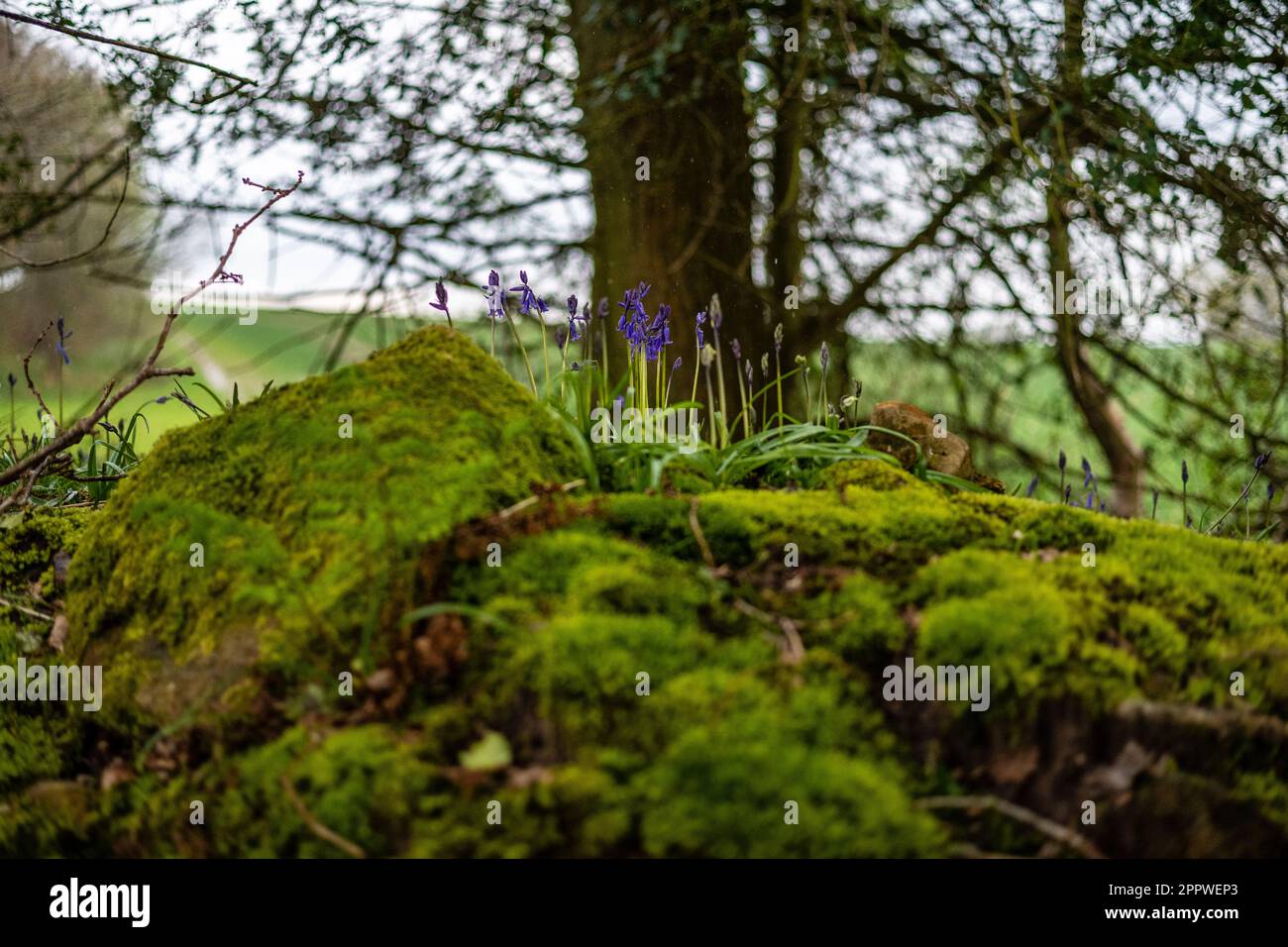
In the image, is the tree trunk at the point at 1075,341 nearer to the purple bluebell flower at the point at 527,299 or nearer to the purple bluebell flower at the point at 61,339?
the purple bluebell flower at the point at 527,299

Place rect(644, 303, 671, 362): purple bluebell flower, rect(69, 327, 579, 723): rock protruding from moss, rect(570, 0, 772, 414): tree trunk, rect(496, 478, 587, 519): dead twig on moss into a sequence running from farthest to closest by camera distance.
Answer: rect(570, 0, 772, 414): tree trunk, rect(644, 303, 671, 362): purple bluebell flower, rect(496, 478, 587, 519): dead twig on moss, rect(69, 327, 579, 723): rock protruding from moss

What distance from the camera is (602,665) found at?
1911mm

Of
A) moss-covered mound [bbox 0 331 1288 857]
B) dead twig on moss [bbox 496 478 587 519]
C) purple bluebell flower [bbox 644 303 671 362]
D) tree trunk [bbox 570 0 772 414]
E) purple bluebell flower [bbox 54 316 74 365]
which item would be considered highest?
tree trunk [bbox 570 0 772 414]

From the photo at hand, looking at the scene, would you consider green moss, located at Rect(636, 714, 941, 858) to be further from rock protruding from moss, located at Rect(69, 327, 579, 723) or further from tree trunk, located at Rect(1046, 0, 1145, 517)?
tree trunk, located at Rect(1046, 0, 1145, 517)

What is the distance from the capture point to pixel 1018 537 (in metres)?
2.61

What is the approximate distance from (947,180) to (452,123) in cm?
286

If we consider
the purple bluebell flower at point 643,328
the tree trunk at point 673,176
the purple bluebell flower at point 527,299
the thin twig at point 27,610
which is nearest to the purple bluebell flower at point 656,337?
the purple bluebell flower at point 643,328

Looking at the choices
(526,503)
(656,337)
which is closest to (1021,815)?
(526,503)

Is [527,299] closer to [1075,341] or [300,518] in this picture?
[300,518]

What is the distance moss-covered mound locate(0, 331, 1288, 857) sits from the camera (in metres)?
1.78

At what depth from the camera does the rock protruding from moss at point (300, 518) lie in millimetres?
2201

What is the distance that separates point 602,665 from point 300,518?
96 cm

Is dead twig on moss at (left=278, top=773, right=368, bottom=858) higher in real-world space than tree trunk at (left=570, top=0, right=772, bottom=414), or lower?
lower

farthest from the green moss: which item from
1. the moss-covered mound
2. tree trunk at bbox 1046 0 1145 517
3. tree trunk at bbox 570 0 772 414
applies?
tree trunk at bbox 570 0 772 414
